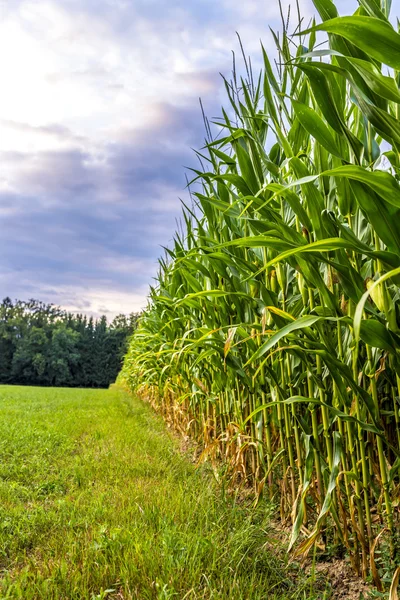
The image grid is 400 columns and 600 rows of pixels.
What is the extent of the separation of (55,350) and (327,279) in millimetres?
47730

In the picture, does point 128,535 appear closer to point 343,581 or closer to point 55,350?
point 343,581

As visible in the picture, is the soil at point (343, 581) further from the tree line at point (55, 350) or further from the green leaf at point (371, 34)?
the tree line at point (55, 350)

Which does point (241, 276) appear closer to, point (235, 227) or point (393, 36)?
point (235, 227)

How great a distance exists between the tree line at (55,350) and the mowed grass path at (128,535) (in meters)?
39.5

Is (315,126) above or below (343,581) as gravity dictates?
above

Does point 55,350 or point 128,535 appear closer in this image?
point 128,535

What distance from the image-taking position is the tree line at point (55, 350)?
1784 inches

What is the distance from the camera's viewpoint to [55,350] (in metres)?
46.2

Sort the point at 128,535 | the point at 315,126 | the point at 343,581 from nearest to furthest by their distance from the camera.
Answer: the point at 315,126
the point at 343,581
the point at 128,535

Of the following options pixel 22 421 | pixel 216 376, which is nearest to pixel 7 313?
pixel 22 421

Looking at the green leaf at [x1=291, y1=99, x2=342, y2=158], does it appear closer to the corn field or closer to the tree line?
the corn field

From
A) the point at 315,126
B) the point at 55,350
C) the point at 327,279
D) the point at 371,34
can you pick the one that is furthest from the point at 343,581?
the point at 55,350

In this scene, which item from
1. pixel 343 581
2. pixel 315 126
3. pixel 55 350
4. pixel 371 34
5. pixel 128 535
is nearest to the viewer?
pixel 371 34

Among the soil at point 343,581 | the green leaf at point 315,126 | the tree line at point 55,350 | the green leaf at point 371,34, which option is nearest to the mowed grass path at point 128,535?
the soil at point 343,581
